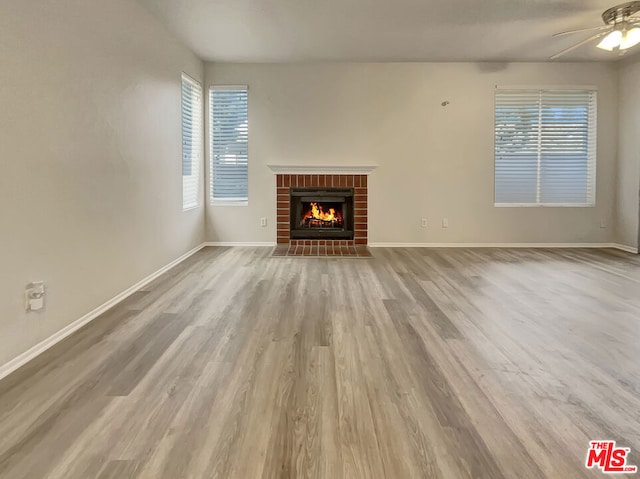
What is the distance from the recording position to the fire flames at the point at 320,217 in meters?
7.51

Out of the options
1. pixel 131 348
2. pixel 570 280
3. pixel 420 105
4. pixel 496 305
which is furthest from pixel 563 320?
pixel 420 105

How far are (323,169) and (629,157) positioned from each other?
4.30 m

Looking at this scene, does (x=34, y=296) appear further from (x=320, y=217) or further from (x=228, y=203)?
(x=320, y=217)

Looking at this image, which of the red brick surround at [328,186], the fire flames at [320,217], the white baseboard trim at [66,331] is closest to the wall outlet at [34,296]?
the white baseboard trim at [66,331]

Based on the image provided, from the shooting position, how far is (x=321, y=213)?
297 inches

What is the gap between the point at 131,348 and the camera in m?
3.05

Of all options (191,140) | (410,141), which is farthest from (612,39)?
(191,140)

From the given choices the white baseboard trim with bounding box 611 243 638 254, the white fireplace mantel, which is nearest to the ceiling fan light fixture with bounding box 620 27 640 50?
the white baseboard trim with bounding box 611 243 638 254

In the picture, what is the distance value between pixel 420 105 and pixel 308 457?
6.22 metres

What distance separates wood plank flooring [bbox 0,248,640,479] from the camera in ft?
6.08

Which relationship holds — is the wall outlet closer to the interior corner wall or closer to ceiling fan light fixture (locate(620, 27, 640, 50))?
the interior corner wall

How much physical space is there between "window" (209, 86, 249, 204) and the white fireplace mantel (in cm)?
52

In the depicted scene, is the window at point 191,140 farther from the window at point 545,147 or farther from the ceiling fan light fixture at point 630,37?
the ceiling fan light fixture at point 630,37

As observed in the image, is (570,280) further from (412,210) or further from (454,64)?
(454,64)
